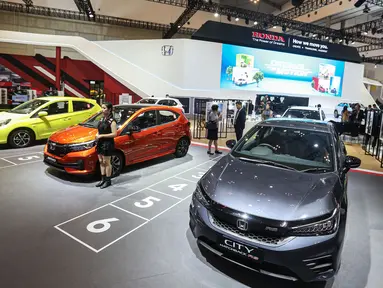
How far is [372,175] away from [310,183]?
503 centimetres

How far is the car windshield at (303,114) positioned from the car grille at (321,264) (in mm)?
7657

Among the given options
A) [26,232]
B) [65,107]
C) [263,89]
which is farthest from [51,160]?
[263,89]

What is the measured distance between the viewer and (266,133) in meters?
3.92

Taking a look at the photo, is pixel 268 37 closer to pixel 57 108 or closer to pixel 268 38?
pixel 268 38

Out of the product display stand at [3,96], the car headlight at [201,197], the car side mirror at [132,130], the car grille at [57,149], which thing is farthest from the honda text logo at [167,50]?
the car headlight at [201,197]

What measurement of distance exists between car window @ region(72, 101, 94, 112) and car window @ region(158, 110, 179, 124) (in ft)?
11.3

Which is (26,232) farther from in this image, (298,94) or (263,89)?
(298,94)

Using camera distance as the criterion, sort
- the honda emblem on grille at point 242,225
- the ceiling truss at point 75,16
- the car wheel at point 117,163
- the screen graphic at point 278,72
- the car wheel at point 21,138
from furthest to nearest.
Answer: the ceiling truss at point 75,16
the screen graphic at point 278,72
the car wheel at point 21,138
the car wheel at point 117,163
the honda emblem on grille at point 242,225

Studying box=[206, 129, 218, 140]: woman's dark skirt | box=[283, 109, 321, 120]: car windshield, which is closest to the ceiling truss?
box=[283, 109, 321, 120]: car windshield

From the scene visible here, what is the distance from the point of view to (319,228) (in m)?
2.29

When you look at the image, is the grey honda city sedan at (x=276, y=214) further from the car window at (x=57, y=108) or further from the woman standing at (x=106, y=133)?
the car window at (x=57, y=108)

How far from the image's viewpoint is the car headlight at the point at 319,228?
2248 millimetres

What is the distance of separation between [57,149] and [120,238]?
260 cm

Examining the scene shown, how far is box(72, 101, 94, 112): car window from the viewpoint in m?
8.57
